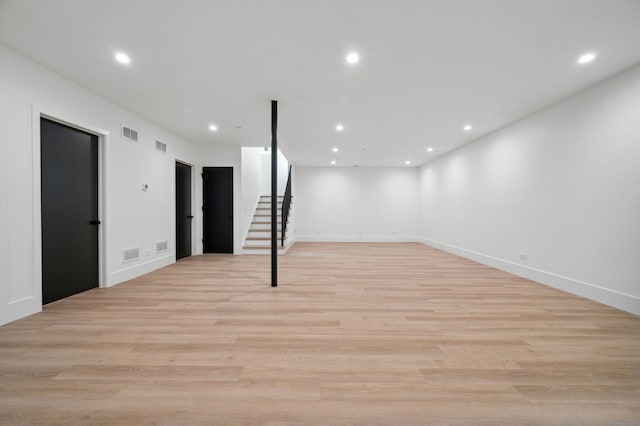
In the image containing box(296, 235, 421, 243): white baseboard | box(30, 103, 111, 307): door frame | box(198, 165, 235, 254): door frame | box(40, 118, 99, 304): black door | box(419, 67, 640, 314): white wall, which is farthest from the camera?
box(296, 235, 421, 243): white baseboard

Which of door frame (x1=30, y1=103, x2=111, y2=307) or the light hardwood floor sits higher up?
door frame (x1=30, y1=103, x2=111, y2=307)

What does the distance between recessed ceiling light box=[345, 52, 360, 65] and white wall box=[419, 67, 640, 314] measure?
358 centimetres

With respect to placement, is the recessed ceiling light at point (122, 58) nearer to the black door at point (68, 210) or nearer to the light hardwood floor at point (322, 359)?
the black door at point (68, 210)

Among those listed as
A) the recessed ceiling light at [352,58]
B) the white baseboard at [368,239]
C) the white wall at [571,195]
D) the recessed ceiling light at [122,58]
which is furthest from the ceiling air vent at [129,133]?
the white wall at [571,195]

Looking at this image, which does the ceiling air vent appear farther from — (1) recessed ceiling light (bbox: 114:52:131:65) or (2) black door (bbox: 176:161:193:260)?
(1) recessed ceiling light (bbox: 114:52:131:65)

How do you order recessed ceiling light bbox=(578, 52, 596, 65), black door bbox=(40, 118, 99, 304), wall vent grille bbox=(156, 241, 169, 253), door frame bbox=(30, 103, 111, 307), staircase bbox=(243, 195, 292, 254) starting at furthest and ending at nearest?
staircase bbox=(243, 195, 292, 254)
wall vent grille bbox=(156, 241, 169, 253)
black door bbox=(40, 118, 99, 304)
door frame bbox=(30, 103, 111, 307)
recessed ceiling light bbox=(578, 52, 596, 65)

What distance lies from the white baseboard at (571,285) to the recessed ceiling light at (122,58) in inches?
274

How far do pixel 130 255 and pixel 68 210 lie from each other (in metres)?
1.33

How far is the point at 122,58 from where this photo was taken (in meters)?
3.04

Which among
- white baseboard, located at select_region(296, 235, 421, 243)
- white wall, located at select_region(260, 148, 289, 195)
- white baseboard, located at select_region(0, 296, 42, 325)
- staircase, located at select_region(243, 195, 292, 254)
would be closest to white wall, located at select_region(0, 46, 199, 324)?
white baseboard, located at select_region(0, 296, 42, 325)

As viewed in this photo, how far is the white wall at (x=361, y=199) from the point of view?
10625mm

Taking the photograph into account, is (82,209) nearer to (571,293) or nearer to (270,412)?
(270,412)

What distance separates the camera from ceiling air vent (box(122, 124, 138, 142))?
4551 mm

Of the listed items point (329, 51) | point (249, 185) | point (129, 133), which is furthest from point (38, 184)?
point (249, 185)
